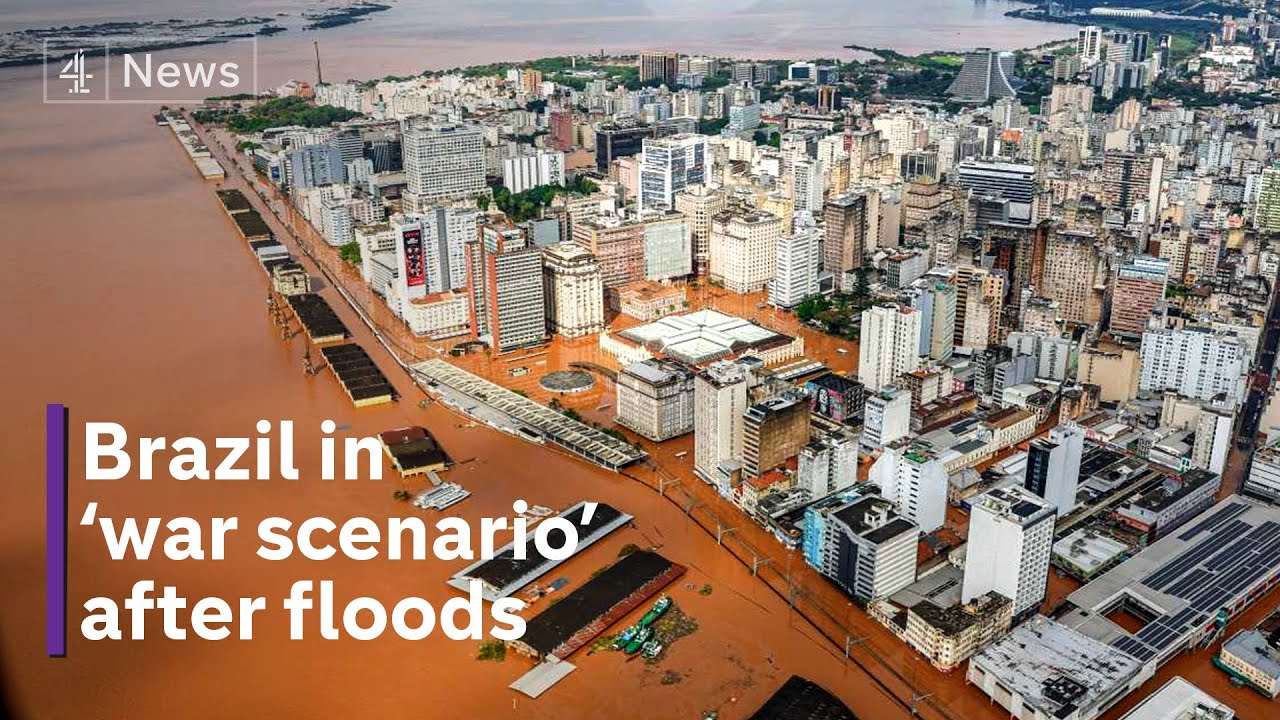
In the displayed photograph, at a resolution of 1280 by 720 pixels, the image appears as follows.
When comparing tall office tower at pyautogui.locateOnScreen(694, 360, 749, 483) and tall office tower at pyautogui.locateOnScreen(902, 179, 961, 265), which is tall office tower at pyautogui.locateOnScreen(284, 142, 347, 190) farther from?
tall office tower at pyautogui.locateOnScreen(694, 360, 749, 483)

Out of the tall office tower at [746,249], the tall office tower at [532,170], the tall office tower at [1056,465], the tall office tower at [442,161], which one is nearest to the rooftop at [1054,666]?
the tall office tower at [1056,465]

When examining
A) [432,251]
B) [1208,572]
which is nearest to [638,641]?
[1208,572]

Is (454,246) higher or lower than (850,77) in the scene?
lower

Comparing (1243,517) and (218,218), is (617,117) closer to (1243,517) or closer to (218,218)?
(218,218)

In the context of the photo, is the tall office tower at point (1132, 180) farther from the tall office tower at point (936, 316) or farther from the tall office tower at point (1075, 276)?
the tall office tower at point (936, 316)

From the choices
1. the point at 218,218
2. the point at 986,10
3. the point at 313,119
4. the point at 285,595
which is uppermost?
the point at 986,10

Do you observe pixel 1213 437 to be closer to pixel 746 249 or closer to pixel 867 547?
pixel 867 547

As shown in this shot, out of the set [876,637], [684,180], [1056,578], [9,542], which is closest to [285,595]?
[9,542]
